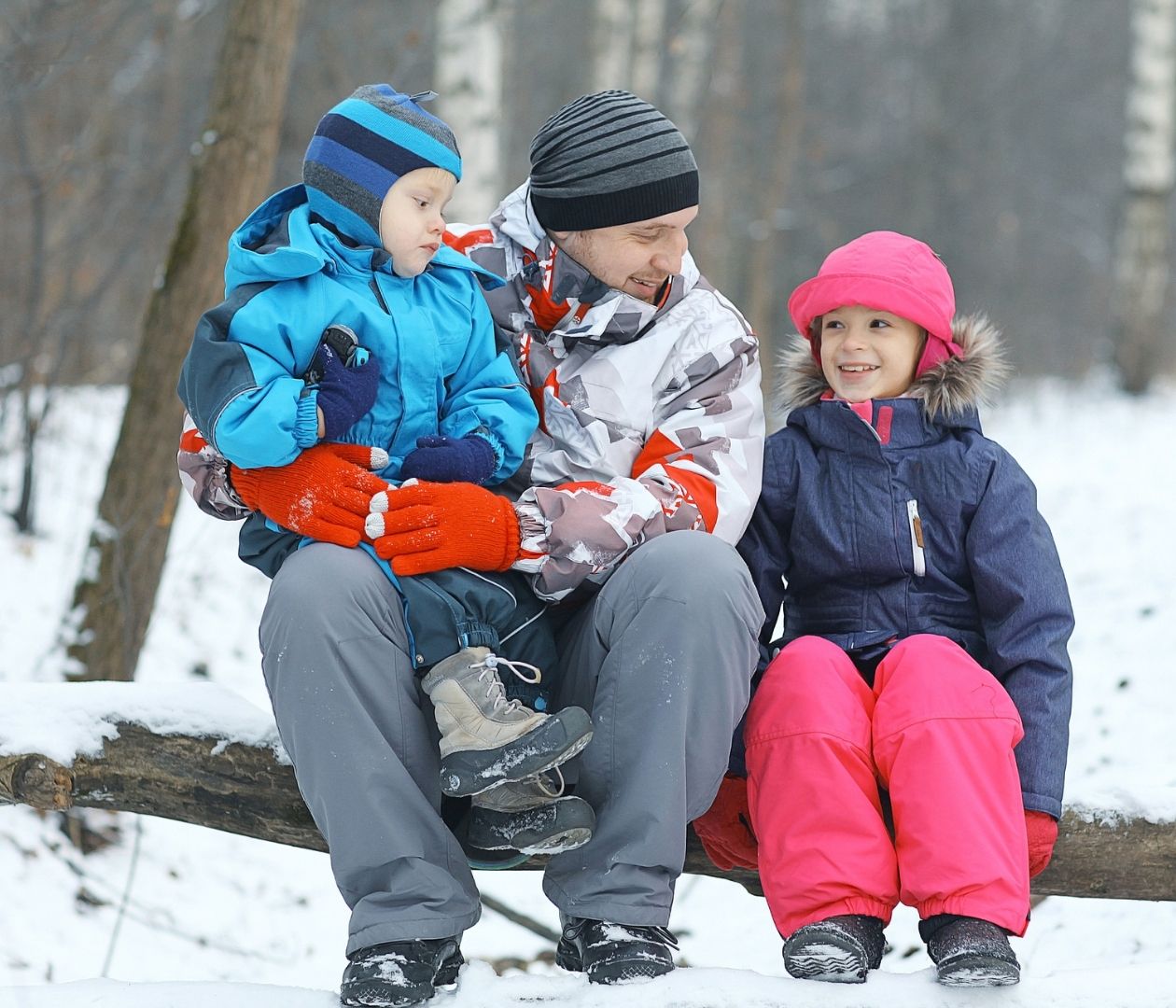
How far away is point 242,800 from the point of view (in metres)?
2.36

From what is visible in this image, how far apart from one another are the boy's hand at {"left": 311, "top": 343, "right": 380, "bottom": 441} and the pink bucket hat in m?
0.88

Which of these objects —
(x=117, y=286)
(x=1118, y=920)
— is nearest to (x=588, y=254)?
(x=1118, y=920)

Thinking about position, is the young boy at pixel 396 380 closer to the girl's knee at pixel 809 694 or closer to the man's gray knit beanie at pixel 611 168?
the man's gray knit beanie at pixel 611 168

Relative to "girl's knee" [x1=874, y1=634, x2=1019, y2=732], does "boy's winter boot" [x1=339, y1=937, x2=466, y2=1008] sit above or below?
below

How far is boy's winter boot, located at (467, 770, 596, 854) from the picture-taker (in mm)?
1944

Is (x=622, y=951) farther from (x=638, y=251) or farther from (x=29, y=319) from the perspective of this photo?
(x=29, y=319)

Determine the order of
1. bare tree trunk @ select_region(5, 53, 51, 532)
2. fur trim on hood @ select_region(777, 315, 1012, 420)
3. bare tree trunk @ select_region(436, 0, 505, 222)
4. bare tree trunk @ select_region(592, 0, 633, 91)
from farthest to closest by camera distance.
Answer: bare tree trunk @ select_region(592, 0, 633, 91)
bare tree trunk @ select_region(436, 0, 505, 222)
bare tree trunk @ select_region(5, 53, 51, 532)
fur trim on hood @ select_region(777, 315, 1012, 420)

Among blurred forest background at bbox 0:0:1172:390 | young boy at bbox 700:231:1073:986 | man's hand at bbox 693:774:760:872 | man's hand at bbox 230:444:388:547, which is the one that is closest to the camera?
young boy at bbox 700:231:1073:986

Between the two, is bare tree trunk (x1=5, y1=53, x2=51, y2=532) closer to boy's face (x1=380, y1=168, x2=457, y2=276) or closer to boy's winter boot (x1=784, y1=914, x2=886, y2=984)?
boy's face (x1=380, y1=168, x2=457, y2=276)

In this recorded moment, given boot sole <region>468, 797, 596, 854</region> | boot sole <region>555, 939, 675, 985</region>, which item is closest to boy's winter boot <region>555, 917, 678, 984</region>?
boot sole <region>555, 939, 675, 985</region>

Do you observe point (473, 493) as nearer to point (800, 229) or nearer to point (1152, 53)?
point (1152, 53)

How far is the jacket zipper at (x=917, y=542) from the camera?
92.7 inches

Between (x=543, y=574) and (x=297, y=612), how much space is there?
437 millimetres

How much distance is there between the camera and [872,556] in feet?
7.80
